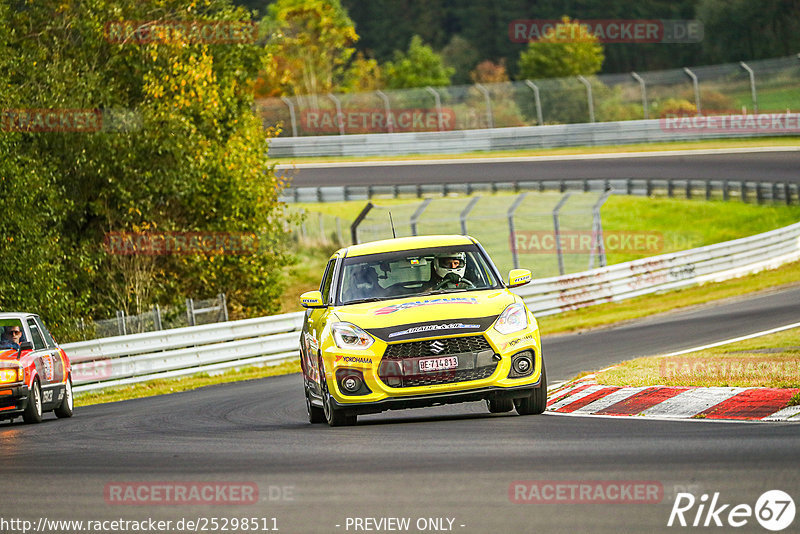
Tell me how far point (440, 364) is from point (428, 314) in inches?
18.5

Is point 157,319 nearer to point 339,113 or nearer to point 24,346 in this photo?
point 24,346

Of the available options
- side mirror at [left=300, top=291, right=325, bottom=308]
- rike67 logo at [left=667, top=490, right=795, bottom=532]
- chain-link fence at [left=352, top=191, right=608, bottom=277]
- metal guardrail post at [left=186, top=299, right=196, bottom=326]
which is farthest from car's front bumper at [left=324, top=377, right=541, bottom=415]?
chain-link fence at [left=352, top=191, right=608, bottom=277]

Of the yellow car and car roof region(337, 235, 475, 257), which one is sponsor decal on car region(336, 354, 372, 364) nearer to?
the yellow car

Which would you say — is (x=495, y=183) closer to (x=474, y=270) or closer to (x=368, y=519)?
(x=474, y=270)

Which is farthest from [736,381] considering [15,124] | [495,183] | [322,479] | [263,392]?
[495,183]

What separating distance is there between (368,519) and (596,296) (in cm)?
2396

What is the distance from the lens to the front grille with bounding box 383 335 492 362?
33.4 feet

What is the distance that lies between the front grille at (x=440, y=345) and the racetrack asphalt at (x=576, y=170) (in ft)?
116

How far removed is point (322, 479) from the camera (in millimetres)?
7664

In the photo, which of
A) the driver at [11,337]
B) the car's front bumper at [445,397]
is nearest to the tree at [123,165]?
the driver at [11,337]

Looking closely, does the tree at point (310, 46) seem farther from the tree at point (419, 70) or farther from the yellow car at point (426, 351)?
the yellow car at point (426, 351)

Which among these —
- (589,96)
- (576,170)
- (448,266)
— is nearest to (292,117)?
(589,96)

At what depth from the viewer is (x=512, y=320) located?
10430 millimetres

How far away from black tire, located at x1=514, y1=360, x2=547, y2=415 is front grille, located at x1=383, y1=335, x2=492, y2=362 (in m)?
0.67
